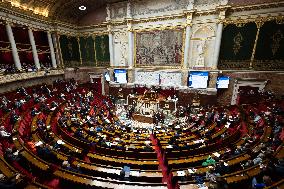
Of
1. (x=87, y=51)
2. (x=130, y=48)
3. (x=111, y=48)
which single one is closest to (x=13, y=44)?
(x=87, y=51)

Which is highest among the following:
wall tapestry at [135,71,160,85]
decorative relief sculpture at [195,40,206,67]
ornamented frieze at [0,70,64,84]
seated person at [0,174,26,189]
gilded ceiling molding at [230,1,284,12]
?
gilded ceiling molding at [230,1,284,12]

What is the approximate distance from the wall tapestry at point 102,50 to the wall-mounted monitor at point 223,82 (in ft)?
46.2

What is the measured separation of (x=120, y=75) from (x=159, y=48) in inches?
241

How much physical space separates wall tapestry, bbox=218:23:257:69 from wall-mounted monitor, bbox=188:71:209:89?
1802mm

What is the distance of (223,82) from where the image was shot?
16.7 m

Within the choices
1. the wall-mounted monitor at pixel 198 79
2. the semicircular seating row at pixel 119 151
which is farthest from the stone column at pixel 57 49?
the wall-mounted monitor at pixel 198 79

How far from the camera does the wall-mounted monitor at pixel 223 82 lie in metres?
16.6

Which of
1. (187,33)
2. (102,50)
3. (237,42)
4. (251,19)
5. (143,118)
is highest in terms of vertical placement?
(251,19)

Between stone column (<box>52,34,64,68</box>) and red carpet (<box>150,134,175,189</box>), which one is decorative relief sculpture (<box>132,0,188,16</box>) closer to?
stone column (<box>52,34,64,68</box>)

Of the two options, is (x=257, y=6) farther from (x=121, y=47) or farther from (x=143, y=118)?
(x=121, y=47)

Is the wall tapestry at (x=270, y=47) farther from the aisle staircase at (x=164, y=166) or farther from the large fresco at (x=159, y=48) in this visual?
the aisle staircase at (x=164, y=166)

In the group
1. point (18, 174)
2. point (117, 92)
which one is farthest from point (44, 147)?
point (117, 92)

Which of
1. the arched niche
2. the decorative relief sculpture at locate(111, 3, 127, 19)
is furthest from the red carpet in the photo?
the decorative relief sculpture at locate(111, 3, 127, 19)

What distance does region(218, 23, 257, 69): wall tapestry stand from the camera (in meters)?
15.4
